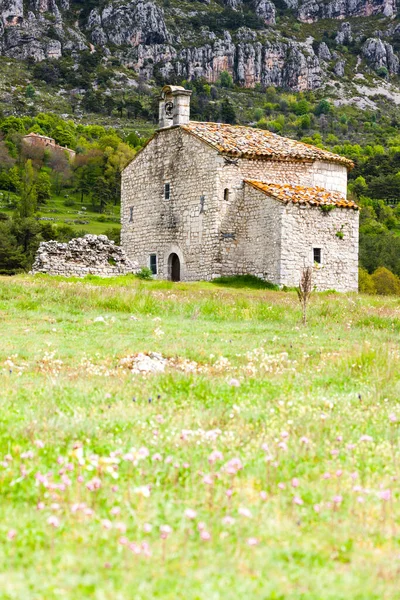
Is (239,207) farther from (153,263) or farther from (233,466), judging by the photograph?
(233,466)

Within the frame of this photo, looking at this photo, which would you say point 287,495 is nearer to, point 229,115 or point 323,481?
point 323,481

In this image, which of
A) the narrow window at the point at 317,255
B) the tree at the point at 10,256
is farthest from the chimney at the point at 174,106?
the tree at the point at 10,256

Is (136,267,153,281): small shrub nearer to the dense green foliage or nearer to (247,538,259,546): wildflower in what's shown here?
the dense green foliage

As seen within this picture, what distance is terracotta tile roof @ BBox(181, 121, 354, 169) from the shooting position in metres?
34.3

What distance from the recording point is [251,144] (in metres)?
35.6

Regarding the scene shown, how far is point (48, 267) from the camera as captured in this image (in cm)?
3366

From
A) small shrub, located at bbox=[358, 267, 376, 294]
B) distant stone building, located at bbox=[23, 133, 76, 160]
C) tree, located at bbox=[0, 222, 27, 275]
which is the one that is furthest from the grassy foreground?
distant stone building, located at bbox=[23, 133, 76, 160]

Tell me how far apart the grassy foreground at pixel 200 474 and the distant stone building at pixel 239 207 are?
20.7 metres

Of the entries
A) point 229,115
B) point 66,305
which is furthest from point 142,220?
point 229,115

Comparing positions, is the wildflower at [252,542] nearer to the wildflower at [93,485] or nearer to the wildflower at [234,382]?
the wildflower at [93,485]

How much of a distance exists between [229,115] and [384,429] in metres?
163

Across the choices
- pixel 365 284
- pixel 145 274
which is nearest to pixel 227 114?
pixel 365 284

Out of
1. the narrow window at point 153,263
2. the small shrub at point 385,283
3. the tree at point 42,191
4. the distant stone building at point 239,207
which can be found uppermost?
the tree at point 42,191

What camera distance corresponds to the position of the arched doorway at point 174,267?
3719 centimetres
